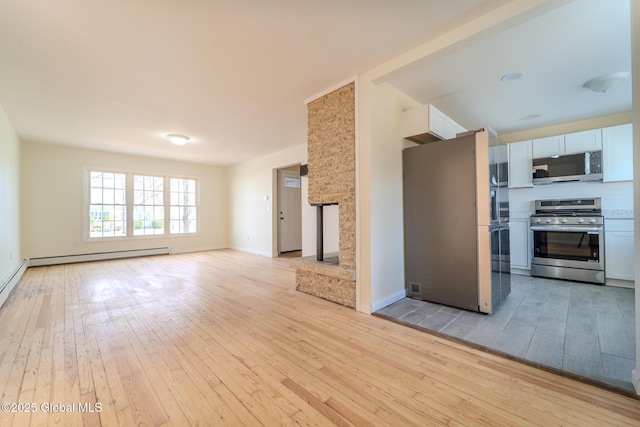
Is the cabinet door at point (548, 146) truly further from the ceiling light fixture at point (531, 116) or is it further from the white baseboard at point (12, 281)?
the white baseboard at point (12, 281)

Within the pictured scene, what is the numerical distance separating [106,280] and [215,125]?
3.19 meters

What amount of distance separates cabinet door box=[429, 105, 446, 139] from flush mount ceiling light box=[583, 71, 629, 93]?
1656 mm

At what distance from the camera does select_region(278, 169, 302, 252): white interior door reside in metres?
7.08

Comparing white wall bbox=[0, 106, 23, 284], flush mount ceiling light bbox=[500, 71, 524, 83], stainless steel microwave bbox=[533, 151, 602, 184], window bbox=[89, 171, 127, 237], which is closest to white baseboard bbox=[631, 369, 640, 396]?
flush mount ceiling light bbox=[500, 71, 524, 83]

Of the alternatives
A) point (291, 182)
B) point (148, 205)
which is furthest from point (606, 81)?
point (148, 205)

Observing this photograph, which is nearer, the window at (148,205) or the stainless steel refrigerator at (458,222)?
the stainless steel refrigerator at (458,222)

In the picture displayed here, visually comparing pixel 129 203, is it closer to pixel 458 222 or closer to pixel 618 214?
pixel 458 222

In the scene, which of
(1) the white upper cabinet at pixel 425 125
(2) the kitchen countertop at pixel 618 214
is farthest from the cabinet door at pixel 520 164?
(1) the white upper cabinet at pixel 425 125

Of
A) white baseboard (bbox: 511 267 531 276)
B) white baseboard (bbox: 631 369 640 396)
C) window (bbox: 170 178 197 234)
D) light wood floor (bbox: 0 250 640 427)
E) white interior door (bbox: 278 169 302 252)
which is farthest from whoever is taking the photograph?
window (bbox: 170 178 197 234)

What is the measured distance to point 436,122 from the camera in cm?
320

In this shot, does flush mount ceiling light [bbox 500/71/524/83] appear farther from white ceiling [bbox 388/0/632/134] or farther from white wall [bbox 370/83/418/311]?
white wall [bbox 370/83/418/311]

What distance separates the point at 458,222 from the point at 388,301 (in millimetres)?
1199

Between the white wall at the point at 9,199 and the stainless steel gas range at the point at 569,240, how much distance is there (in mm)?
7946

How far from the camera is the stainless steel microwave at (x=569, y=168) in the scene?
3.84m
